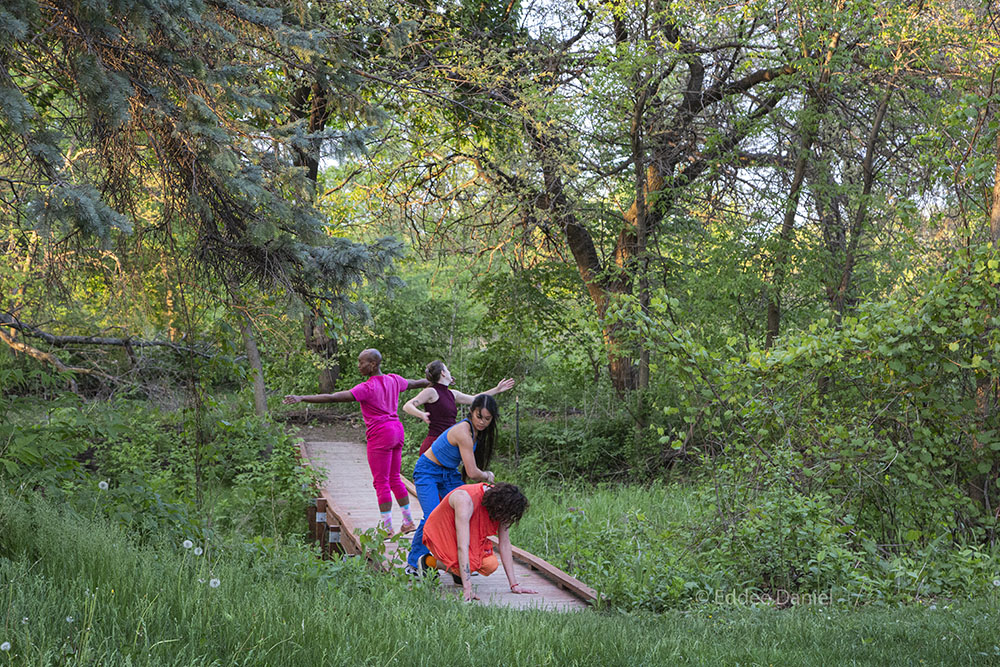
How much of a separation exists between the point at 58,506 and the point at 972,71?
1098 cm

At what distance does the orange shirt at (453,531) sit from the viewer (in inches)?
274

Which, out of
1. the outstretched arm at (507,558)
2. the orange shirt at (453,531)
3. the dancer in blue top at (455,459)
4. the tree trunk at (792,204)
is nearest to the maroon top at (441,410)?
the dancer in blue top at (455,459)

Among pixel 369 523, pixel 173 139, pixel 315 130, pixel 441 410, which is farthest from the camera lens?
pixel 315 130

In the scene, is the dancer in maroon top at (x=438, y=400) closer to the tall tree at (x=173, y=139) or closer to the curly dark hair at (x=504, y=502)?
the tall tree at (x=173, y=139)

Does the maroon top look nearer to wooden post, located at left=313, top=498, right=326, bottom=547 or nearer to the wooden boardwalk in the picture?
the wooden boardwalk

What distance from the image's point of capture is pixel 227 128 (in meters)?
6.93

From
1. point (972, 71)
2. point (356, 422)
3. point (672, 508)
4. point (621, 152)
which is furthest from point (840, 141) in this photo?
point (356, 422)

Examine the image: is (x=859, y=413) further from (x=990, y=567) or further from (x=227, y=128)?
(x=227, y=128)

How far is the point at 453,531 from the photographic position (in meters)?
7.01

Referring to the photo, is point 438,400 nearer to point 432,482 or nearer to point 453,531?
point 432,482

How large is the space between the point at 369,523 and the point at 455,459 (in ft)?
11.0

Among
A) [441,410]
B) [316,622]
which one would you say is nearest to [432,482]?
[441,410]

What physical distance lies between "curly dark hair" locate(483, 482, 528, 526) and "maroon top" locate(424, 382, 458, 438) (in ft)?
6.39

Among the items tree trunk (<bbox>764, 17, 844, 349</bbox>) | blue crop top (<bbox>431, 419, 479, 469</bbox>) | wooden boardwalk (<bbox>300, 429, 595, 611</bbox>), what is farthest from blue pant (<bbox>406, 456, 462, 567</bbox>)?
tree trunk (<bbox>764, 17, 844, 349</bbox>)
